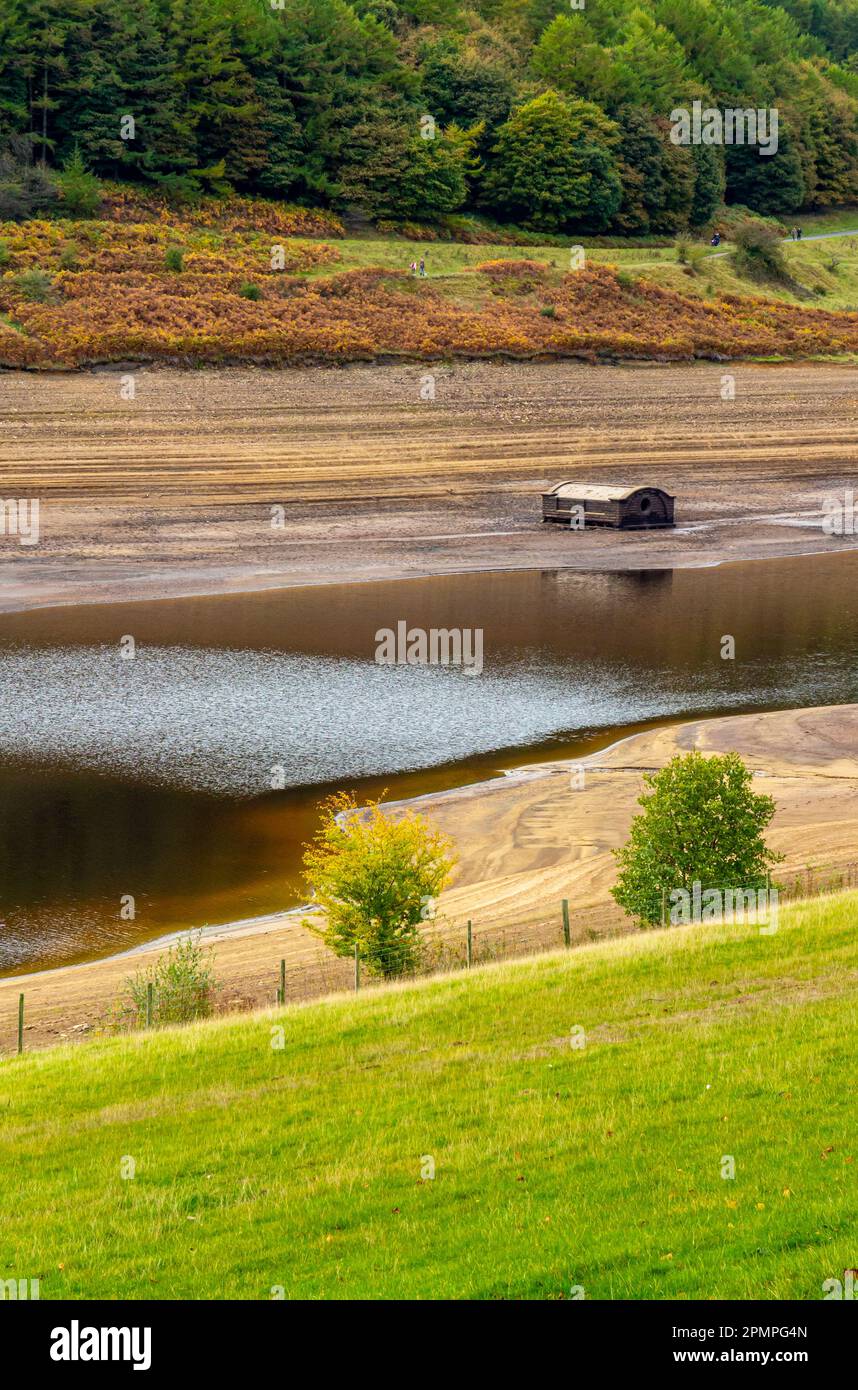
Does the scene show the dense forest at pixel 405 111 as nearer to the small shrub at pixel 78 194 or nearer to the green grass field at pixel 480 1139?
the small shrub at pixel 78 194

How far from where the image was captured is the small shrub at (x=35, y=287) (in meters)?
72.9

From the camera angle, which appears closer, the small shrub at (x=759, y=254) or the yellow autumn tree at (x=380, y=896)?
the yellow autumn tree at (x=380, y=896)

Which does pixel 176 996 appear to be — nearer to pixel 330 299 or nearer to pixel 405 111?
pixel 330 299

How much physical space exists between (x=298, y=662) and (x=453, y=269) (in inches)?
1857

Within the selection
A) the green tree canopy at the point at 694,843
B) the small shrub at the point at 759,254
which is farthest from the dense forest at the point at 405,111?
the green tree canopy at the point at 694,843

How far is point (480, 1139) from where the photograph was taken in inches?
576

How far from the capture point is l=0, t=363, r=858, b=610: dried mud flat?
59.5m

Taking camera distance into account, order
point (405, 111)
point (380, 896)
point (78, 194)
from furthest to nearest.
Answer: point (405, 111) < point (78, 194) < point (380, 896)

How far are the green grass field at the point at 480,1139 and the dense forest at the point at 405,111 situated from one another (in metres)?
71.2

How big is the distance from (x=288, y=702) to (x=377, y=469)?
Result: 2782 centimetres

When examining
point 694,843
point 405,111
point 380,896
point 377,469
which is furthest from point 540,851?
point 405,111

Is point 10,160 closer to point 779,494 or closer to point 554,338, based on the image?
point 554,338

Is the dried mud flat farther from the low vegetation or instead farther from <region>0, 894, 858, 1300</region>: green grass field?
<region>0, 894, 858, 1300</region>: green grass field
